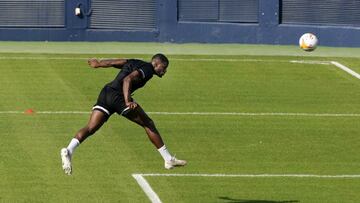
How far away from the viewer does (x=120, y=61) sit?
1859 cm

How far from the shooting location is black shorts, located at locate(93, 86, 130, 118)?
1828 centimetres

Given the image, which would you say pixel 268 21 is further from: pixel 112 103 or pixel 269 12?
pixel 112 103

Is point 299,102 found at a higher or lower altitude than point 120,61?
lower

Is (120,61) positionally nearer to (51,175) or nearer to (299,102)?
(51,175)

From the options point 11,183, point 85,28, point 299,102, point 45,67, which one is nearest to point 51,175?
point 11,183

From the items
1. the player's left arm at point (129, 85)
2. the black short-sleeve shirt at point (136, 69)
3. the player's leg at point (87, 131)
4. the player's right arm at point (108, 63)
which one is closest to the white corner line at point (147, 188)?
the player's leg at point (87, 131)

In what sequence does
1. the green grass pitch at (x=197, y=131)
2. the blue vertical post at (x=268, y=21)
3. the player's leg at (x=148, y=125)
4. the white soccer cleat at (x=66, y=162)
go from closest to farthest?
the white soccer cleat at (x=66, y=162)
the player's leg at (x=148, y=125)
the green grass pitch at (x=197, y=131)
the blue vertical post at (x=268, y=21)

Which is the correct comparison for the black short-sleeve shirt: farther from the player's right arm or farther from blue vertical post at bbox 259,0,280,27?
blue vertical post at bbox 259,0,280,27

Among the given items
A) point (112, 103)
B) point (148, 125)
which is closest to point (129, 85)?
point (112, 103)

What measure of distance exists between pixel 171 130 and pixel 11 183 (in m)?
6.44

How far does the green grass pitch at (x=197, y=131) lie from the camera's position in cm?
1900

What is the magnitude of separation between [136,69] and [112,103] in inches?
26.4

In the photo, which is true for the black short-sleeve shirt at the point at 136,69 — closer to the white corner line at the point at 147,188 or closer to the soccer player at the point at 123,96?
the soccer player at the point at 123,96

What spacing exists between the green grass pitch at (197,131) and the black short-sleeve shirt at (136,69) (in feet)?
5.60
